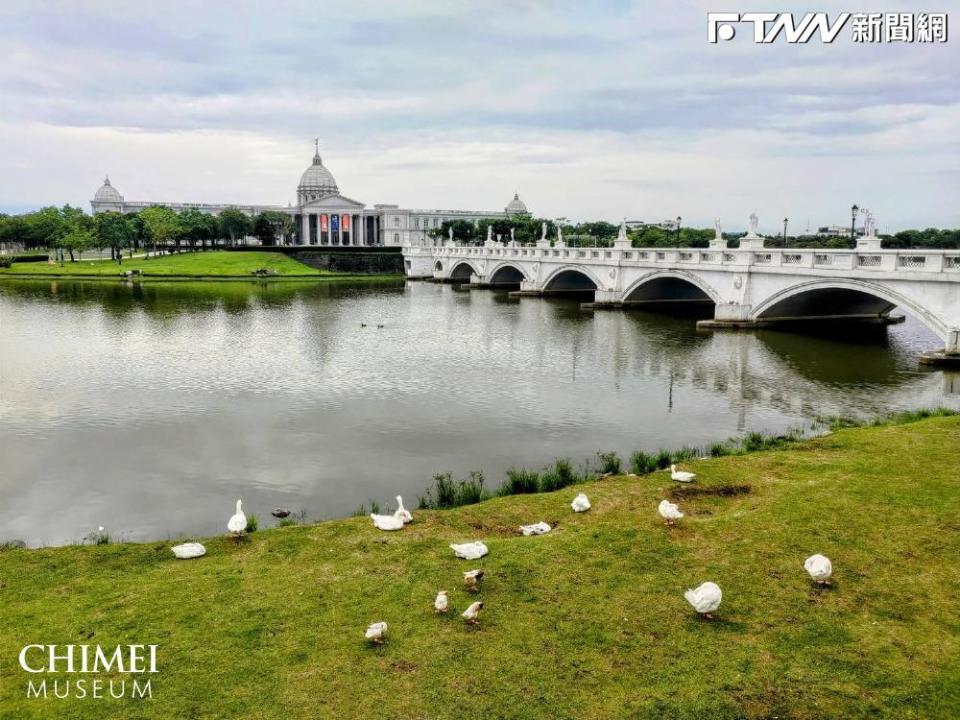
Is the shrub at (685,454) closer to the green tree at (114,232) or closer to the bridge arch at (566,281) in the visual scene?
the bridge arch at (566,281)

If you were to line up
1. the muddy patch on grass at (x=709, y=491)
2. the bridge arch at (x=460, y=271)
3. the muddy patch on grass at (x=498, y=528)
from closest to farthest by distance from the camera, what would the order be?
the muddy patch on grass at (x=498, y=528) < the muddy patch on grass at (x=709, y=491) < the bridge arch at (x=460, y=271)

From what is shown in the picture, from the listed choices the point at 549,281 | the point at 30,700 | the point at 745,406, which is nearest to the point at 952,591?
the point at 30,700

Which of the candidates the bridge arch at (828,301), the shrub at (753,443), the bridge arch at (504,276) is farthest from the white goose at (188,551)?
the bridge arch at (504,276)

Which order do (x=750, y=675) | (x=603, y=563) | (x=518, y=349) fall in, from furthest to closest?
(x=518, y=349), (x=603, y=563), (x=750, y=675)

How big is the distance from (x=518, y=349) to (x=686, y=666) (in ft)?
107

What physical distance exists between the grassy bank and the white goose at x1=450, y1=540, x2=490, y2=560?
94.2 meters

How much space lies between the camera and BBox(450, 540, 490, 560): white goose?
1231cm

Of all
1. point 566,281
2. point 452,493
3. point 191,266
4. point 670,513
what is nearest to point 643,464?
point 452,493

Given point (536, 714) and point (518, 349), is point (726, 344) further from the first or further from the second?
point (536, 714)

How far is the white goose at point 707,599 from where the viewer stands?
33.4ft

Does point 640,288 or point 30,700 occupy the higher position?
point 640,288

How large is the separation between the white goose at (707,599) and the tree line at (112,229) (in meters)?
123

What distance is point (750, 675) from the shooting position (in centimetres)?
904

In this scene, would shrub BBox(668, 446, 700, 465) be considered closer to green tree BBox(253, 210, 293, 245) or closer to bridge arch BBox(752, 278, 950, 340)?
bridge arch BBox(752, 278, 950, 340)
